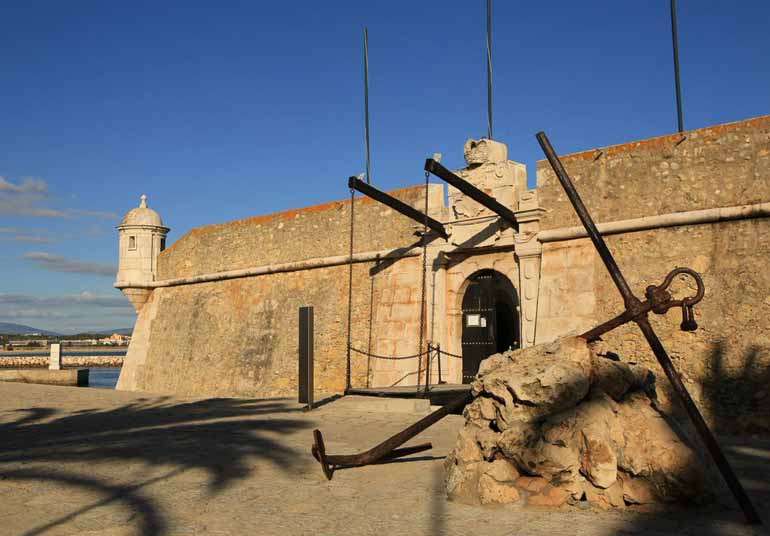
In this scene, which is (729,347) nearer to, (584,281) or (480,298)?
(584,281)

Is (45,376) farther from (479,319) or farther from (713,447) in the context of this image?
(713,447)

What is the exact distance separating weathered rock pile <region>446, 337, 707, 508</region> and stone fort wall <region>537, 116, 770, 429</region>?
146 inches

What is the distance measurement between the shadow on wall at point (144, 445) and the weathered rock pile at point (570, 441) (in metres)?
1.80

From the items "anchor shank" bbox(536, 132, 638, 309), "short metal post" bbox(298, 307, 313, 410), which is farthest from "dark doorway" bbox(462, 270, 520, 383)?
"anchor shank" bbox(536, 132, 638, 309)

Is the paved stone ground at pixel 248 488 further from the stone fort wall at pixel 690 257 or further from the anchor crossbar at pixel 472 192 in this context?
the anchor crossbar at pixel 472 192

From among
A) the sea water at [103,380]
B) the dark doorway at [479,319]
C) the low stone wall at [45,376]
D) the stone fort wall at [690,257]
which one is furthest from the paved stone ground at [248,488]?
the sea water at [103,380]

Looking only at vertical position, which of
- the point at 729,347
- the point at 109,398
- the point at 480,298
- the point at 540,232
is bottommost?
the point at 109,398

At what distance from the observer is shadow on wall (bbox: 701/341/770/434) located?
7785 millimetres

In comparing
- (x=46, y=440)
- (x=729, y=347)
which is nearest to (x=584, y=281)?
(x=729, y=347)

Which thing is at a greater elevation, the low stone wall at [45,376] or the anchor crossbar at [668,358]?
the anchor crossbar at [668,358]

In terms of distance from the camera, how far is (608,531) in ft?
12.6

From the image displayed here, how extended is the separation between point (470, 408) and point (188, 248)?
13184mm

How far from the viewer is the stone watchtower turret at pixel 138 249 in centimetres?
1736

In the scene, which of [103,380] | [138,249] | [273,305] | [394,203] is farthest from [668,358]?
[103,380]
